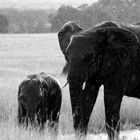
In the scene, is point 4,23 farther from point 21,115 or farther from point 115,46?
point 115,46

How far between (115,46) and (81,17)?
5103cm

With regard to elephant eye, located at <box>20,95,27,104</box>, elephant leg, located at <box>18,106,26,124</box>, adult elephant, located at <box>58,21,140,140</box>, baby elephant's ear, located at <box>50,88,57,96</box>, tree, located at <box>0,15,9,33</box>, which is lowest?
tree, located at <box>0,15,9,33</box>

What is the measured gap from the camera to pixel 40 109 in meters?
8.27

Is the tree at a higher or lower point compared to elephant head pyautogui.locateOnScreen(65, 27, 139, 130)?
lower

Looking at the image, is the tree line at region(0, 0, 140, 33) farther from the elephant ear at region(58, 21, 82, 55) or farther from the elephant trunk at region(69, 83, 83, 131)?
the elephant trunk at region(69, 83, 83, 131)

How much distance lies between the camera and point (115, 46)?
24.7 feet

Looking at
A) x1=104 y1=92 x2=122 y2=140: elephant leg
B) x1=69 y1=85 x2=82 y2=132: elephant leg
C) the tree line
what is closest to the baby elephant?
x1=69 y1=85 x2=82 y2=132: elephant leg

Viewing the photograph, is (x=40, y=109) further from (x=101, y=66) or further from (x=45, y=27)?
(x=45, y=27)

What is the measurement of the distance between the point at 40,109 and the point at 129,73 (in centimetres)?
146

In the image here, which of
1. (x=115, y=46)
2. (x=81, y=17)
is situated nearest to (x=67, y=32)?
(x=115, y=46)

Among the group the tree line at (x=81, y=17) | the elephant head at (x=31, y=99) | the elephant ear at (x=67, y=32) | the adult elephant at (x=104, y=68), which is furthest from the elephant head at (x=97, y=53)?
the tree line at (x=81, y=17)

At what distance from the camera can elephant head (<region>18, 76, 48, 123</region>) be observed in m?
8.02

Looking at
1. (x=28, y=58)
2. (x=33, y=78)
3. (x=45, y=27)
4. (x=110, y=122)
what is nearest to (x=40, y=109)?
(x=33, y=78)

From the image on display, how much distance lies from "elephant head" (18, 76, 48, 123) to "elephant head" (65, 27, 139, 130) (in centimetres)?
66
